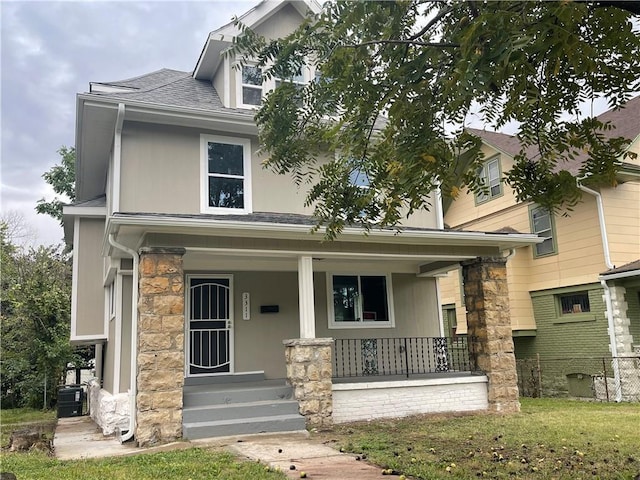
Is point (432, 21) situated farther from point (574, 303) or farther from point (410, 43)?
point (574, 303)

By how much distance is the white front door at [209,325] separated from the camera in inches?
368

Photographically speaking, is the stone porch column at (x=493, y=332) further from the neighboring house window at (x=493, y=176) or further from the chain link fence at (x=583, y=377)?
the neighboring house window at (x=493, y=176)

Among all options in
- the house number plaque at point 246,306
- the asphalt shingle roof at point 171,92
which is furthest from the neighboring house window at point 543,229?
the asphalt shingle roof at point 171,92

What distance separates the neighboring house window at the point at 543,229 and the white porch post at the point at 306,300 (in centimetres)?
839

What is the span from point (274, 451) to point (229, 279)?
431 centimetres

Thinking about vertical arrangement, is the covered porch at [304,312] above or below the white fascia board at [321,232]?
below

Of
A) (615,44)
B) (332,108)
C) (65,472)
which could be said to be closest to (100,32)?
(332,108)

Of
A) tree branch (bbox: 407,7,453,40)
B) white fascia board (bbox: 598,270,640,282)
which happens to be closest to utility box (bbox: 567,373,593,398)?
white fascia board (bbox: 598,270,640,282)

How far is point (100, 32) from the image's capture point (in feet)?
20.7

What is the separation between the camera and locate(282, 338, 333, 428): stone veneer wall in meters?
7.71

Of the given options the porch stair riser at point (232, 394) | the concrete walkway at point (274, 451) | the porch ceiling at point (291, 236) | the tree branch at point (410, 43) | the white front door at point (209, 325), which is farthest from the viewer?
the white front door at point (209, 325)

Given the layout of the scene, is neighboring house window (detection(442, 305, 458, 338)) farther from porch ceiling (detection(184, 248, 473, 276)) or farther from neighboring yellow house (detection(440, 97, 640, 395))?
porch ceiling (detection(184, 248, 473, 276))

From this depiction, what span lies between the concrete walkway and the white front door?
76.1 inches

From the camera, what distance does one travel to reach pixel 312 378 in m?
7.80
